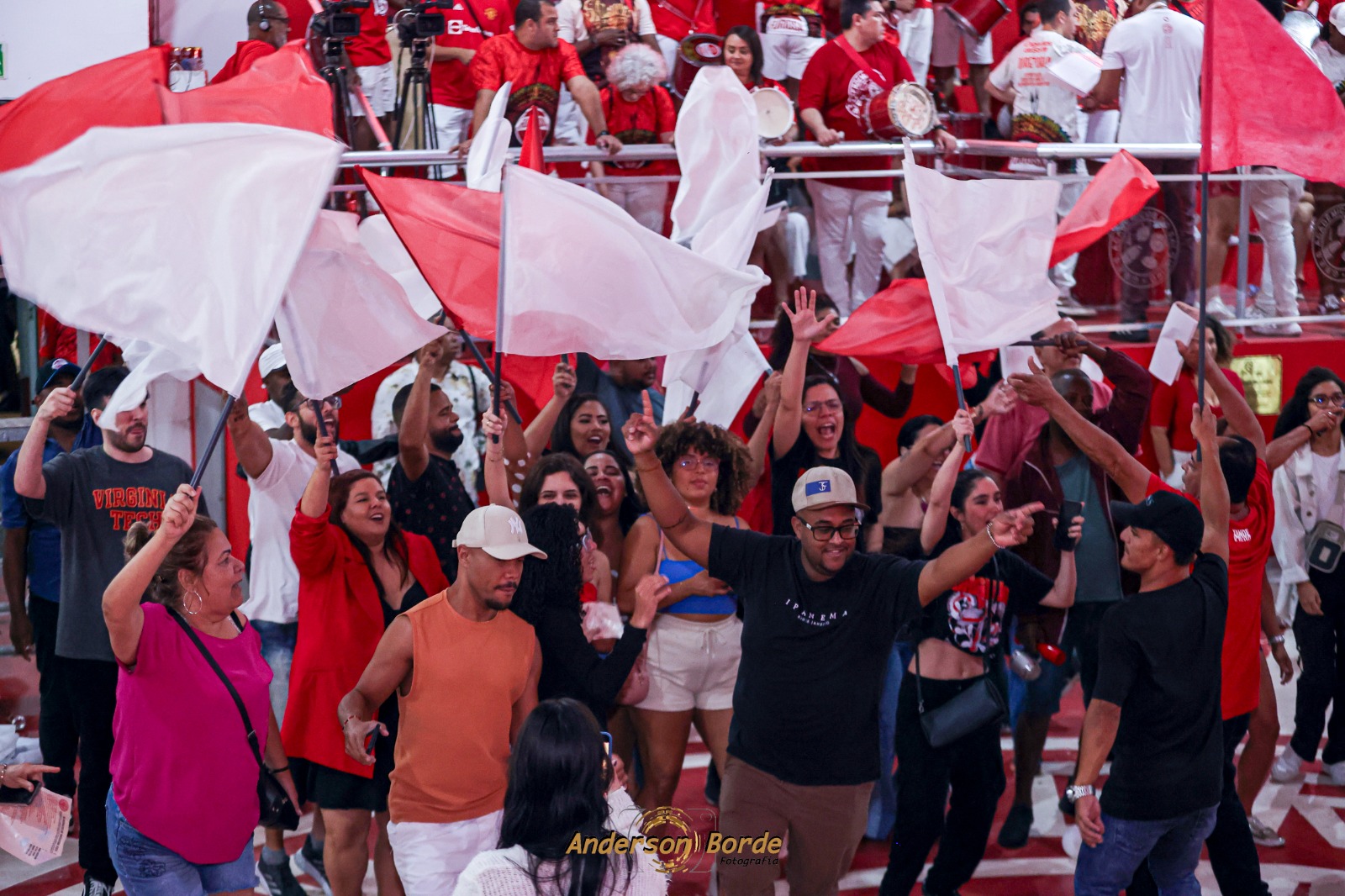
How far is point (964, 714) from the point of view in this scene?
5660mm

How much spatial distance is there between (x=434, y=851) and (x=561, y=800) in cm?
142

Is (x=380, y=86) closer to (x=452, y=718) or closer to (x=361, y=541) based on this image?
(x=361, y=541)

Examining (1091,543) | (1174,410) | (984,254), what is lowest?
(1091,543)

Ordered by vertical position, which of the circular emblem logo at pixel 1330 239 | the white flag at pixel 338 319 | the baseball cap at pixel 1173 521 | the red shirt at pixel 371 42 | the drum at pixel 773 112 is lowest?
the baseball cap at pixel 1173 521

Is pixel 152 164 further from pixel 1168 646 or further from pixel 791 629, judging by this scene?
pixel 1168 646

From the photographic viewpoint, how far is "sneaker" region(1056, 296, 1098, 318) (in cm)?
956

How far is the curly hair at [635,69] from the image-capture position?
9383 mm

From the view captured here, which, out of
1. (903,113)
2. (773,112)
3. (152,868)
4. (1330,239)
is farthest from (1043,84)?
(152,868)

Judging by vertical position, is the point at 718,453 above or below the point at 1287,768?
above

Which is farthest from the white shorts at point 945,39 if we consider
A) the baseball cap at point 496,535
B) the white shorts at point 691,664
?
the baseball cap at point 496,535

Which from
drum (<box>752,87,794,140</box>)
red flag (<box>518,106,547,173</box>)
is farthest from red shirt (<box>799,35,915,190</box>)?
red flag (<box>518,106,547,173</box>)

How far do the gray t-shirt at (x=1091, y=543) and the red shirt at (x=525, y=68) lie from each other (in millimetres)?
4100

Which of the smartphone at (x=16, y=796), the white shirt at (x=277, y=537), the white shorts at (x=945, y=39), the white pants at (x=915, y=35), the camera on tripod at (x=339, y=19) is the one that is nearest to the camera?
the smartphone at (x=16, y=796)

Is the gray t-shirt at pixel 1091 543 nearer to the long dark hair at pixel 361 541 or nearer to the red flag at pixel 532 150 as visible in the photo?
the red flag at pixel 532 150
